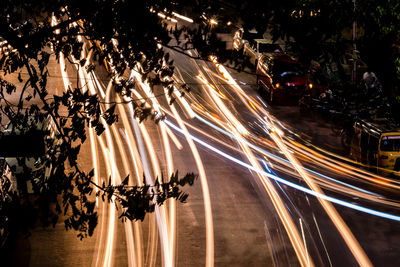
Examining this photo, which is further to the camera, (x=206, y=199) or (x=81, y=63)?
(x=206, y=199)

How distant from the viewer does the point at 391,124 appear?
13.8 m

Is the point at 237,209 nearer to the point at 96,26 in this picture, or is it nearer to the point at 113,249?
the point at 113,249

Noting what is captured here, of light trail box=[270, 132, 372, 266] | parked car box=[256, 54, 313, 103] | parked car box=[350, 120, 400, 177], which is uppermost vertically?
parked car box=[256, 54, 313, 103]

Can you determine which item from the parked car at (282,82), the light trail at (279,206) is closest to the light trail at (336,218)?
the light trail at (279,206)

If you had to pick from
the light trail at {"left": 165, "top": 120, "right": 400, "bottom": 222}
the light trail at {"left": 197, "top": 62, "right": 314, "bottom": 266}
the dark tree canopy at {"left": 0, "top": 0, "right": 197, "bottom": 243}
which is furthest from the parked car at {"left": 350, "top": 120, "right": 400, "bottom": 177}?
the dark tree canopy at {"left": 0, "top": 0, "right": 197, "bottom": 243}

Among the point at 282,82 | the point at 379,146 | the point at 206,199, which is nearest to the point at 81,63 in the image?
the point at 206,199

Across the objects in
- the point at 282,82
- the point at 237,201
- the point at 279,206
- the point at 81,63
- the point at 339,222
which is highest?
the point at 81,63

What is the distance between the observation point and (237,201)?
39.9 feet

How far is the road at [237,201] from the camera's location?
9828mm

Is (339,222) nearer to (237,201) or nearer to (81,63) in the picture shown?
(237,201)

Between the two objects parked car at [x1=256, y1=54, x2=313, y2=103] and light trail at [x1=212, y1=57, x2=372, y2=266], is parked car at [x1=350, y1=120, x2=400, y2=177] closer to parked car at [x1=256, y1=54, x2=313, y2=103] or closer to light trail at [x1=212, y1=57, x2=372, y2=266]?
light trail at [x1=212, y1=57, x2=372, y2=266]

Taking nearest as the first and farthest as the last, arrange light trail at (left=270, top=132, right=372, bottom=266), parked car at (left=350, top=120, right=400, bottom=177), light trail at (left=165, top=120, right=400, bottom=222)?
light trail at (left=270, top=132, right=372, bottom=266) → light trail at (left=165, top=120, right=400, bottom=222) → parked car at (left=350, top=120, right=400, bottom=177)

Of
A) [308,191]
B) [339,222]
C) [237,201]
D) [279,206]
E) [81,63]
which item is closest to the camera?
[81,63]

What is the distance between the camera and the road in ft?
32.2
